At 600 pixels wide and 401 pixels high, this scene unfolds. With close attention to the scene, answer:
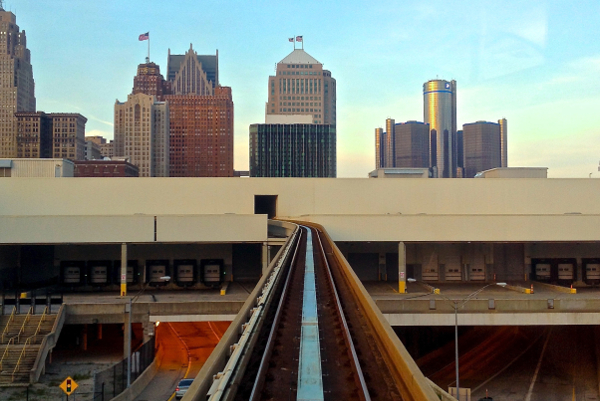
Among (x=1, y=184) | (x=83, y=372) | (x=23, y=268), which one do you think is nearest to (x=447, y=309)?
(x=83, y=372)

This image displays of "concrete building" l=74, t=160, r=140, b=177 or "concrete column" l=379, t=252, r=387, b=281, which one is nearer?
"concrete column" l=379, t=252, r=387, b=281

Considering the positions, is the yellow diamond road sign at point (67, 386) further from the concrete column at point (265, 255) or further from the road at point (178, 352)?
the concrete column at point (265, 255)

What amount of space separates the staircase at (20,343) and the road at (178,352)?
19.5ft

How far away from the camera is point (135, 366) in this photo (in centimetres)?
2311

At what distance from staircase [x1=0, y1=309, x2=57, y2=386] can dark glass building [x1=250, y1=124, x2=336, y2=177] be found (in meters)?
149

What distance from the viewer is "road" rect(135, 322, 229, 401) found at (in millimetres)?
23562

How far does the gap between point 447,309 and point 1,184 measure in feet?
123

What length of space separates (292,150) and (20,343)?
510 feet

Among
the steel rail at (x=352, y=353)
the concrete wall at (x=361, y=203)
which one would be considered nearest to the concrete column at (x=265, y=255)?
the concrete wall at (x=361, y=203)

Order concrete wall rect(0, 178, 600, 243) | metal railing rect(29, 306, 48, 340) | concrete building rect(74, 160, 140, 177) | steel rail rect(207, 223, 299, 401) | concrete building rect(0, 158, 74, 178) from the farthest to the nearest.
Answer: concrete building rect(74, 160, 140, 177)
concrete building rect(0, 158, 74, 178)
concrete wall rect(0, 178, 600, 243)
metal railing rect(29, 306, 48, 340)
steel rail rect(207, 223, 299, 401)

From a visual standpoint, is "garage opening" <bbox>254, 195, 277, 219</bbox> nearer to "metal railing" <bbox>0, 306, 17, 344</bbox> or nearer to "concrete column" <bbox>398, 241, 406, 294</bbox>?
"concrete column" <bbox>398, 241, 406, 294</bbox>

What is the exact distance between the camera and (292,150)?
17812cm

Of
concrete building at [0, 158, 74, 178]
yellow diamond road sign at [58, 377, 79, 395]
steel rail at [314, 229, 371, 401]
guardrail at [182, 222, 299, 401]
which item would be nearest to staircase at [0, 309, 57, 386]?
yellow diamond road sign at [58, 377, 79, 395]

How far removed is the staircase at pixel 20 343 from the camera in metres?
22.8
